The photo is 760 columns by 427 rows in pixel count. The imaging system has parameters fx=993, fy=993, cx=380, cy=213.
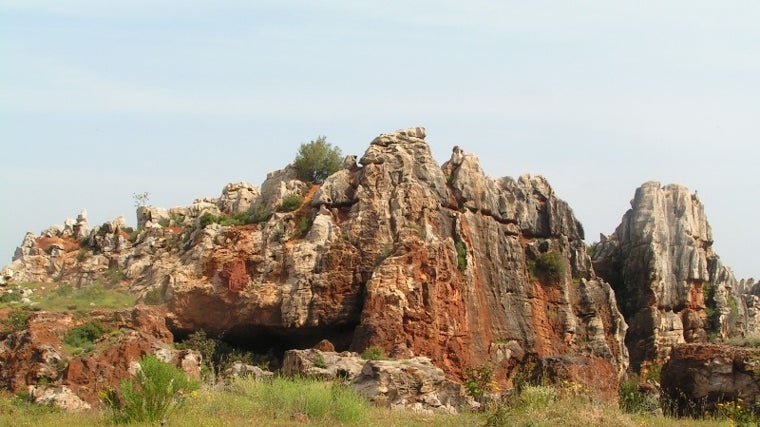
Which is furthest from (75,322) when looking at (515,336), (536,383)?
(515,336)

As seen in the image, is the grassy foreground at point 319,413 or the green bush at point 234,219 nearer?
the grassy foreground at point 319,413

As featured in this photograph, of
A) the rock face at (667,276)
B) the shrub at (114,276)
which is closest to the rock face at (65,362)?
the shrub at (114,276)

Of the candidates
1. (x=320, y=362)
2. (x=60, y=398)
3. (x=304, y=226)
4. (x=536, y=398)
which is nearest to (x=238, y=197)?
(x=304, y=226)

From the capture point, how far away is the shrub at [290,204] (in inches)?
1500

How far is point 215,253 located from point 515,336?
1198cm

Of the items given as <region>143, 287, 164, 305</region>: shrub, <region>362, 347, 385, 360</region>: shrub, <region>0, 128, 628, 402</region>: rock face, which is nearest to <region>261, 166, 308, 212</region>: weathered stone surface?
<region>0, 128, 628, 402</region>: rock face

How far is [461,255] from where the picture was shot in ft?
123

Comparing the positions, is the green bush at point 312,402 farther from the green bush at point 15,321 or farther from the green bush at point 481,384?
the green bush at point 15,321

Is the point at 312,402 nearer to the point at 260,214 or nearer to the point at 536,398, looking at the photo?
the point at 536,398

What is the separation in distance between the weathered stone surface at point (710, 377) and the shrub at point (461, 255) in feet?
45.7

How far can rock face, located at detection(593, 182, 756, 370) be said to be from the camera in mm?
46719

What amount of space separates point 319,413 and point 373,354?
37.8 feet

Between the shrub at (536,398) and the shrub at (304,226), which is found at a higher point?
the shrub at (304,226)

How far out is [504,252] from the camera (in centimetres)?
4066
